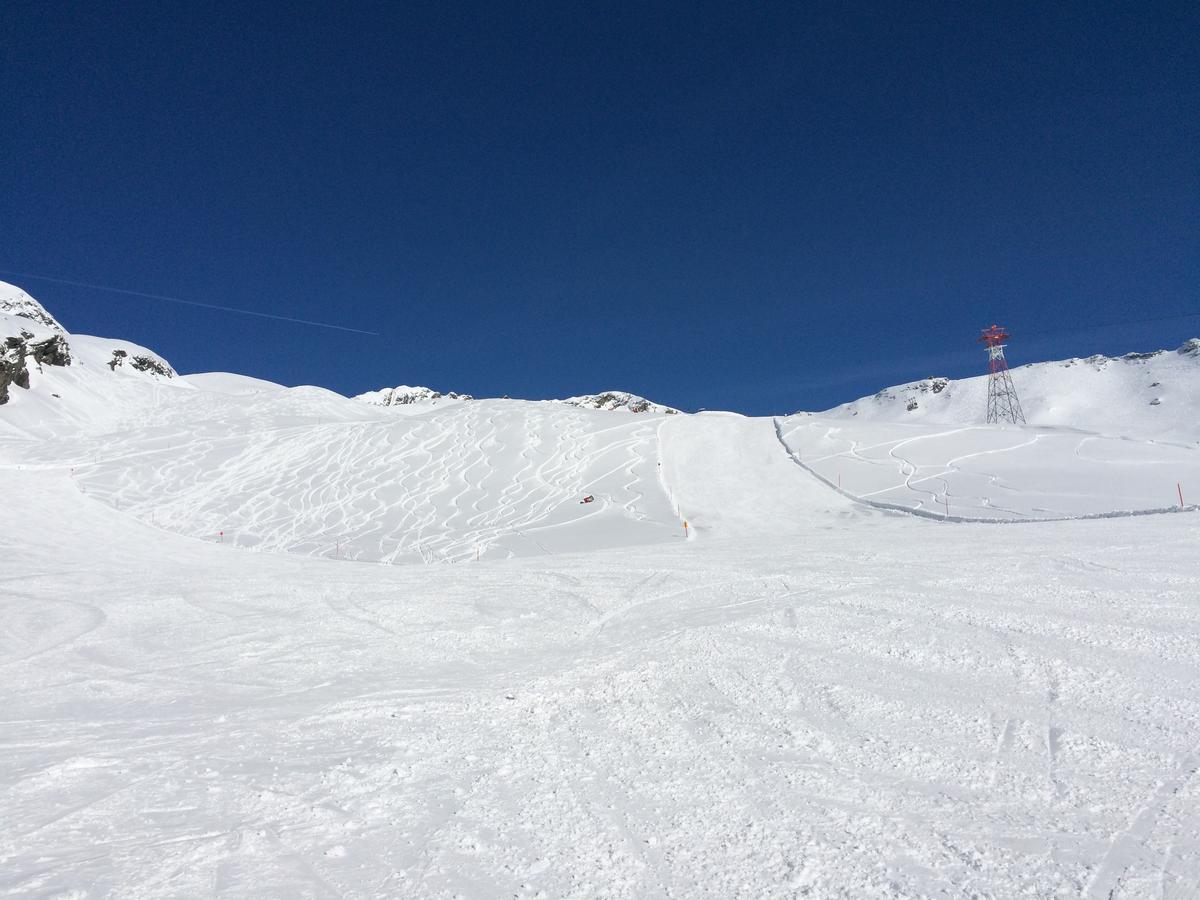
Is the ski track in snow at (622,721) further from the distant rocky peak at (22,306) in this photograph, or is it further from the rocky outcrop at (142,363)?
the rocky outcrop at (142,363)

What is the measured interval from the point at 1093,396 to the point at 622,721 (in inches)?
6009

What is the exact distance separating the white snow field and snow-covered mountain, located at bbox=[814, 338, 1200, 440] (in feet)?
322

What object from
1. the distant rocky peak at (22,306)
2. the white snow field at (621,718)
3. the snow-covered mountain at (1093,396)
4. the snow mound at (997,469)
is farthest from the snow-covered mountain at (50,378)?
the snow-covered mountain at (1093,396)

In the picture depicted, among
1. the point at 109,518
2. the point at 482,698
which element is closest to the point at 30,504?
the point at 109,518

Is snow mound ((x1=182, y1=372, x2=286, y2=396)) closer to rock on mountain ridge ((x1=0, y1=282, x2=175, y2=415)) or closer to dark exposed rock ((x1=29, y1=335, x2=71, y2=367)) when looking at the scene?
rock on mountain ridge ((x1=0, y1=282, x2=175, y2=415))

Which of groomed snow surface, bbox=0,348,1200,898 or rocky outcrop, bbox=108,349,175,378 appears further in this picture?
rocky outcrop, bbox=108,349,175,378

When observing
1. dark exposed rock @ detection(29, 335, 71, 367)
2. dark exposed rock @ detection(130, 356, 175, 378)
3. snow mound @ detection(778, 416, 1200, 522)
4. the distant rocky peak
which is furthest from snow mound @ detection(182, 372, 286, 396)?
snow mound @ detection(778, 416, 1200, 522)

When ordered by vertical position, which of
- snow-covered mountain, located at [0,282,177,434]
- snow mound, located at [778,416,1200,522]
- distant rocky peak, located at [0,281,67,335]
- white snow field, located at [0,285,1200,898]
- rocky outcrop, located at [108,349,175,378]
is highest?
distant rocky peak, located at [0,281,67,335]

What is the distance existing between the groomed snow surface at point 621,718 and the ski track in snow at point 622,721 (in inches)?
1.3

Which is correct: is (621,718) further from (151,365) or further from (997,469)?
(151,365)

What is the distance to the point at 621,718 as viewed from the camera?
231 inches

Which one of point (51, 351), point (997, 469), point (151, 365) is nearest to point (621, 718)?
point (997, 469)

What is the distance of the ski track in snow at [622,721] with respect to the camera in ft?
12.1

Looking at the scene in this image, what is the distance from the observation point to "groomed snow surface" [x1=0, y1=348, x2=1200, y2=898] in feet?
12.1
